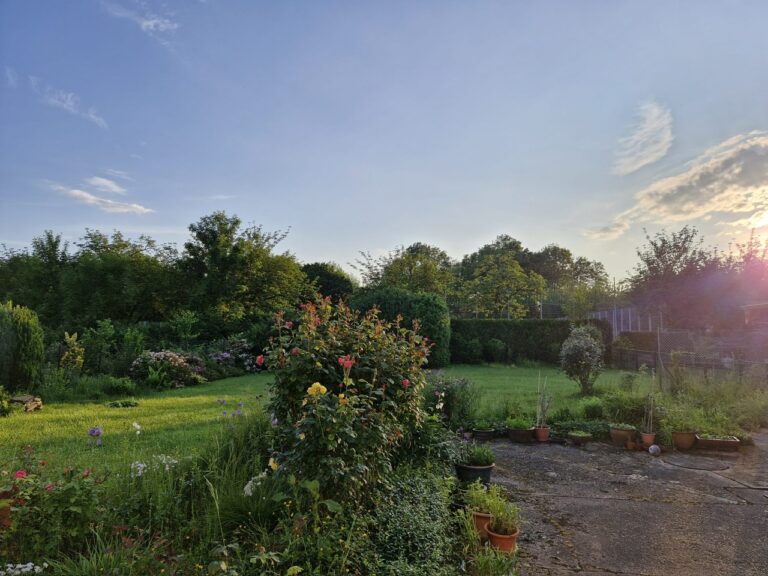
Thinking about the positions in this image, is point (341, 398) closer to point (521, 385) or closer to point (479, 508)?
point (479, 508)

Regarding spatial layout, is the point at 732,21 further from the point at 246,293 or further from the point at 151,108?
the point at 246,293

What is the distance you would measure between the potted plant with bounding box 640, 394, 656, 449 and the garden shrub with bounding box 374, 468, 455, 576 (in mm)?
4138

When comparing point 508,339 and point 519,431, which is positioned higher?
point 508,339

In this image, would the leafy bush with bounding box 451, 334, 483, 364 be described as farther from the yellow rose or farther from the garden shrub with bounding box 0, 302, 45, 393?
the yellow rose

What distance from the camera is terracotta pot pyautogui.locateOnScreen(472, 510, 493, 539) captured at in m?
3.11

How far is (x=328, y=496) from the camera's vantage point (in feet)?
8.31

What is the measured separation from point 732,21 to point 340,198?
682 cm

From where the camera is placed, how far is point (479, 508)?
330 cm

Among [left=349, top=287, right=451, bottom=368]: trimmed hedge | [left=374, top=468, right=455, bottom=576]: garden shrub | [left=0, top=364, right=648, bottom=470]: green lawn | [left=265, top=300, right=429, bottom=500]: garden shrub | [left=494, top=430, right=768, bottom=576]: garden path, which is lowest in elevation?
[left=494, top=430, right=768, bottom=576]: garden path

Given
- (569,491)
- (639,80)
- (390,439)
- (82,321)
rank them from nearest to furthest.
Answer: (390,439), (569,491), (639,80), (82,321)

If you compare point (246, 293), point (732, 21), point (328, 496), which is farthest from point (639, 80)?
point (246, 293)

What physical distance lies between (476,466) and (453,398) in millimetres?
2054

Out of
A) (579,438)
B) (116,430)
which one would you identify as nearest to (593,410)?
(579,438)

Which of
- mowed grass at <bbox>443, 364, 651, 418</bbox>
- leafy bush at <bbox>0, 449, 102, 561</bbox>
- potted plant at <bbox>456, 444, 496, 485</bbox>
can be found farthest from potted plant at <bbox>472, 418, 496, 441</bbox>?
leafy bush at <bbox>0, 449, 102, 561</bbox>
